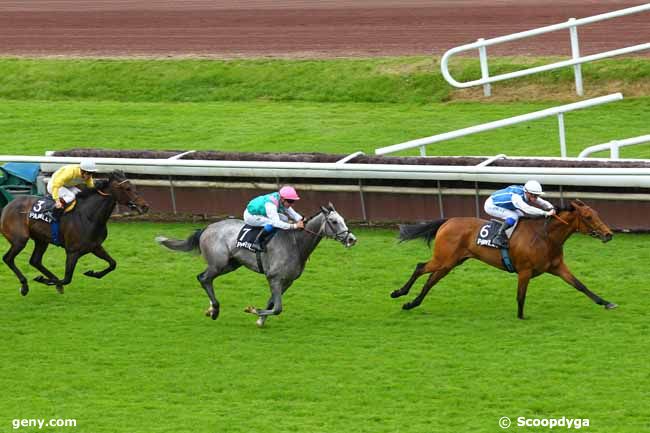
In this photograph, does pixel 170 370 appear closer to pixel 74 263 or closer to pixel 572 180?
pixel 74 263

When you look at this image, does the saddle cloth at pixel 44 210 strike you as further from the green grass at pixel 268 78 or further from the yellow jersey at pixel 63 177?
the green grass at pixel 268 78

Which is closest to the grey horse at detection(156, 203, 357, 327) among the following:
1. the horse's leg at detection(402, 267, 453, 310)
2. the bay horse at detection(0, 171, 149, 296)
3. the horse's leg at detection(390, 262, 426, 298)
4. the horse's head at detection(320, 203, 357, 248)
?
the horse's head at detection(320, 203, 357, 248)

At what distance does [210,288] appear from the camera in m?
14.0

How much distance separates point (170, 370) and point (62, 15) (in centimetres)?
1769

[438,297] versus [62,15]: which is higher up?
[62,15]

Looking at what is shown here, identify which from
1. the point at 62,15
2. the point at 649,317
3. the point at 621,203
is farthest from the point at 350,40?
the point at 649,317

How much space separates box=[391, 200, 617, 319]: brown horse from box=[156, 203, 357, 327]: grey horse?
0.95 m

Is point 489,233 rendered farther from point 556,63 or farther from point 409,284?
point 556,63

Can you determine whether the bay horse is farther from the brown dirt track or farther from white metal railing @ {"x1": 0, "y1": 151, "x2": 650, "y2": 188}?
the brown dirt track

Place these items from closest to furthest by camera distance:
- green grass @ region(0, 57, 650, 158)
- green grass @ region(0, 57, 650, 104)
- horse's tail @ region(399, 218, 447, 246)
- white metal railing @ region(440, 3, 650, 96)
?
1. horse's tail @ region(399, 218, 447, 246)
2. white metal railing @ region(440, 3, 650, 96)
3. green grass @ region(0, 57, 650, 158)
4. green grass @ region(0, 57, 650, 104)

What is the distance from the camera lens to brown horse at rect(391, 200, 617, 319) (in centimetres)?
1346

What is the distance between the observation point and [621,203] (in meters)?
15.6

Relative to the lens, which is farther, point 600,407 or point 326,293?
point 326,293

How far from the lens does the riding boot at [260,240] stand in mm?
13781
